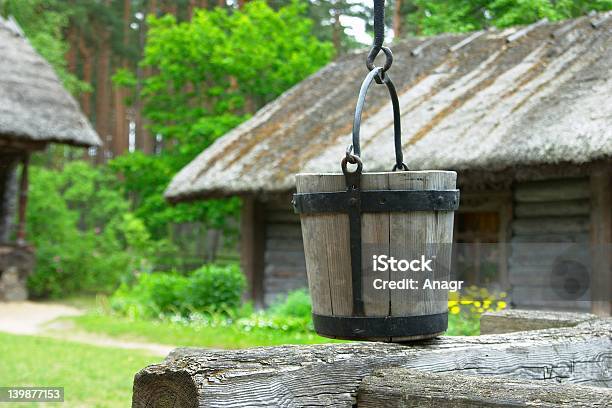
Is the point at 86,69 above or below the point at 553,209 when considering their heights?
above

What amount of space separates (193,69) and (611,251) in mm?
9126

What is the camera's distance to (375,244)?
1.87m

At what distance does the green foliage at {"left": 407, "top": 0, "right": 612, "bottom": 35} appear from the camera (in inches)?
452

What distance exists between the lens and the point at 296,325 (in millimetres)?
8648

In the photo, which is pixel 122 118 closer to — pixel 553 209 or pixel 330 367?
pixel 553 209

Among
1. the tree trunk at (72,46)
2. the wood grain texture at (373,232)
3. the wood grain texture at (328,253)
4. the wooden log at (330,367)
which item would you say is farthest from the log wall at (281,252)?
the tree trunk at (72,46)

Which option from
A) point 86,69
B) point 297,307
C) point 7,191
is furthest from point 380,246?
point 86,69

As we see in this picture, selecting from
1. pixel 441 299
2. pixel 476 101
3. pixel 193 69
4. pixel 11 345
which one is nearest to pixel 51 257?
pixel 193 69

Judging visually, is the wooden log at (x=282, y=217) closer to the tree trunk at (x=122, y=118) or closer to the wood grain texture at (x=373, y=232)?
the wood grain texture at (x=373, y=232)

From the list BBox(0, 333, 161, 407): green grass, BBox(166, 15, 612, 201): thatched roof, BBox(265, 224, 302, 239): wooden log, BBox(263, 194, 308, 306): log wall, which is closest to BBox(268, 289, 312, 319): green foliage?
BBox(263, 194, 308, 306): log wall

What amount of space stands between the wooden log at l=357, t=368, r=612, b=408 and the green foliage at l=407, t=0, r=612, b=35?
10.5 metres

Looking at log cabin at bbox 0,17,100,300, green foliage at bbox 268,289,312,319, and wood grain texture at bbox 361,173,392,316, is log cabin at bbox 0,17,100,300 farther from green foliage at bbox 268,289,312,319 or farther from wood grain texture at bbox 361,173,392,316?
wood grain texture at bbox 361,173,392,316

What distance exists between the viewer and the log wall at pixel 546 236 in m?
7.82

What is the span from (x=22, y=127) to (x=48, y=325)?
3.62 metres
